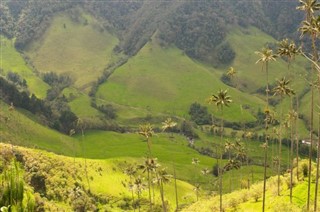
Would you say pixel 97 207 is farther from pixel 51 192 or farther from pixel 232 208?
pixel 232 208

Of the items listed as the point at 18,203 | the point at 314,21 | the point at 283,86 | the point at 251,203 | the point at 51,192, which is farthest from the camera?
the point at 51,192

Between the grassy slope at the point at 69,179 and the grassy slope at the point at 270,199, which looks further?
the grassy slope at the point at 69,179

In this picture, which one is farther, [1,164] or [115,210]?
[115,210]

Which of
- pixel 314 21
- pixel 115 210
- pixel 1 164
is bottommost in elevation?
pixel 115 210

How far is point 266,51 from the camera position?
9794cm

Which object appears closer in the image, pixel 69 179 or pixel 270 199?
pixel 270 199

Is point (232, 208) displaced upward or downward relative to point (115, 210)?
upward

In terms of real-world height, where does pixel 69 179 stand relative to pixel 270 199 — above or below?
below

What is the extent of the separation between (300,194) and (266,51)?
1280 inches

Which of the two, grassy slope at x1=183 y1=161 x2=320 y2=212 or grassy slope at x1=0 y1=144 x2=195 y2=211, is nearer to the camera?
grassy slope at x1=183 y1=161 x2=320 y2=212

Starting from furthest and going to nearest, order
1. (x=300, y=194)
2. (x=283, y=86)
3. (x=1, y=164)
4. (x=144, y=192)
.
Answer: (x=144, y=192) → (x=1, y=164) → (x=300, y=194) → (x=283, y=86)

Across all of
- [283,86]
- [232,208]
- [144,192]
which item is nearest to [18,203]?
[283,86]

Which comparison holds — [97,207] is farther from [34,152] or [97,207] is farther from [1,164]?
[1,164]

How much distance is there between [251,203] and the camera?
368ft
